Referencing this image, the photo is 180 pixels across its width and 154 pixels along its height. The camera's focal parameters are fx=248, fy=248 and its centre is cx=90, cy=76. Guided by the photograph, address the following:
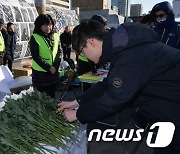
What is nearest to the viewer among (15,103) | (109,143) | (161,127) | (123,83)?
(123,83)

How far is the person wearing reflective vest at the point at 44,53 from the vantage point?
11.9 feet

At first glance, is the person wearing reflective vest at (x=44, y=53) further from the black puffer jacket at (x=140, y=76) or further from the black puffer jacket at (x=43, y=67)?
the black puffer jacket at (x=140, y=76)

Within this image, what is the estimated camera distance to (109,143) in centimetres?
381

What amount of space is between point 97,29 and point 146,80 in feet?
1.46

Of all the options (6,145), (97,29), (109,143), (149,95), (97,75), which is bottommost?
(109,143)

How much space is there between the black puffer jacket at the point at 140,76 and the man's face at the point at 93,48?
0.06 meters

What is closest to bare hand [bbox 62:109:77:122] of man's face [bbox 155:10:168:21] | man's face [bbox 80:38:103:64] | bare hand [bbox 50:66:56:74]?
man's face [bbox 80:38:103:64]

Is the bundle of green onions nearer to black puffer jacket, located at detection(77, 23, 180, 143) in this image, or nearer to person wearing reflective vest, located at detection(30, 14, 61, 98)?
black puffer jacket, located at detection(77, 23, 180, 143)

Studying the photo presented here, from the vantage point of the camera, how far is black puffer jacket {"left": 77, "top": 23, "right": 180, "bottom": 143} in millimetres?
1331

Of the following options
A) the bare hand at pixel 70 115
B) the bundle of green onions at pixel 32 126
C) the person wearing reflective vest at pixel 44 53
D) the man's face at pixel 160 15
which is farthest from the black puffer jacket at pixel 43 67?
the bare hand at pixel 70 115

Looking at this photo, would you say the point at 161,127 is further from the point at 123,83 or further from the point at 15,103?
the point at 15,103

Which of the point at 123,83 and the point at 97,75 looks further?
the point at 97,75

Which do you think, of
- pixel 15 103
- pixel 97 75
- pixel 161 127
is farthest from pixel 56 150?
pixel 97 75

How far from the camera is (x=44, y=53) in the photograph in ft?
12.3
